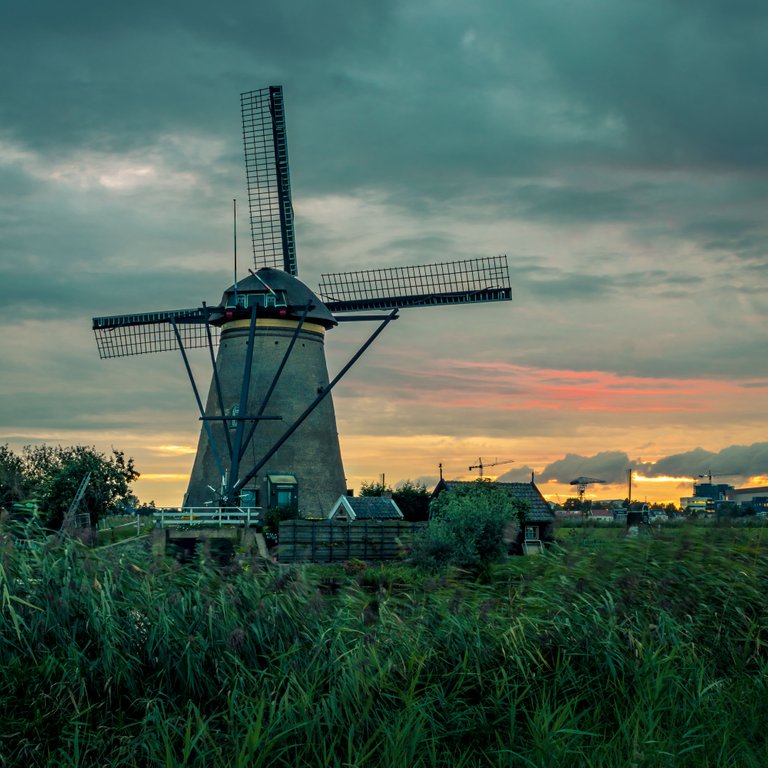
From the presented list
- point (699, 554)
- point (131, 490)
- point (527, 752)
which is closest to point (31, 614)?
point (527, 752)

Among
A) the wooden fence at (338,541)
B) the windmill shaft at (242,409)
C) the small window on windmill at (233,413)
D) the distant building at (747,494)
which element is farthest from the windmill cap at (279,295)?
the distant building at (747,494)

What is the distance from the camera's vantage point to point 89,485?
39562 millimetres

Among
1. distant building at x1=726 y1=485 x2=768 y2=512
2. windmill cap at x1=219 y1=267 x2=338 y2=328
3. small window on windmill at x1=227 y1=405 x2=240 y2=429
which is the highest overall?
windmill cap at x1=219 y1=267 x2=338 y2=328

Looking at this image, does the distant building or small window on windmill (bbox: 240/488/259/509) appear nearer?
small window on windmill (bbox: 240/488/259/509)

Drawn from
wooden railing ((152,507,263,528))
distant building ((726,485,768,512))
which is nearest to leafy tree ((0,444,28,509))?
wooden railing ((152,507,263,528))

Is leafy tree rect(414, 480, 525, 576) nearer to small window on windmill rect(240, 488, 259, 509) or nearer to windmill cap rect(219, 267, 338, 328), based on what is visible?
small window on windmill rect(240, 488, 259, 509)

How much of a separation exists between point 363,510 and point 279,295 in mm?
9003

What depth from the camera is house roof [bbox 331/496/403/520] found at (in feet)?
124

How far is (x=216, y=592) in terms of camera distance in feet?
34.4

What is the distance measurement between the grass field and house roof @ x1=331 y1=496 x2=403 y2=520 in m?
26.4

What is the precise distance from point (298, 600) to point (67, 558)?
94.8 inches

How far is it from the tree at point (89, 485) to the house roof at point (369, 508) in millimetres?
10048

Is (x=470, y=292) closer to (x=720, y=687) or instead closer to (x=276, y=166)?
(x=276, y=166)

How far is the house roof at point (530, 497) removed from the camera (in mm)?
39562
